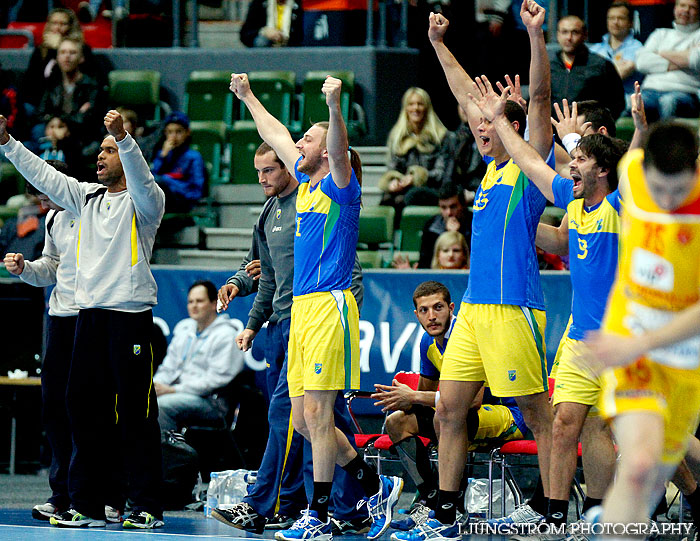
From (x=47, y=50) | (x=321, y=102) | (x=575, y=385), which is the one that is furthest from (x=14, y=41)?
(x=575, y=385)

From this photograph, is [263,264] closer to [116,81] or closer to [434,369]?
[434,369]

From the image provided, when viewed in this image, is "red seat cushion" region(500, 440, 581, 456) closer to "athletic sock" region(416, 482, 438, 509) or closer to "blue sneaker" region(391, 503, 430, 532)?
"athletic sock" region(416, 482, 438, 509)

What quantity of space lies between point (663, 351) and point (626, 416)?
0.28m

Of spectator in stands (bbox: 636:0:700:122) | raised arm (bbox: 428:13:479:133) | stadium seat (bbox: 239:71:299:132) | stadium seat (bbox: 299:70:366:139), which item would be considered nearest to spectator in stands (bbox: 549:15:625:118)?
spectator in stands (bbox: 636:0:700:122)

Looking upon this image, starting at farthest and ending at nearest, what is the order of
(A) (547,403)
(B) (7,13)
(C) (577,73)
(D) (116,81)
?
(B) (7,13), (D) (116,81), (C) (577,73), (A) (547,403)

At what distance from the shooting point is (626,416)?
4500 millimetres

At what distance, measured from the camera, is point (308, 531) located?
6629mm

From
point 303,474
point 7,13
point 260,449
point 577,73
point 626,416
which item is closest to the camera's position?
point 626,416

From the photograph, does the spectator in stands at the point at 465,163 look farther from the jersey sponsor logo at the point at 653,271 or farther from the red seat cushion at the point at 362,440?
the jersey sponsor logo at the point at 653,271

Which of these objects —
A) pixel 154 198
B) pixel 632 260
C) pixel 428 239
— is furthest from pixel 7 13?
pixel 632 260

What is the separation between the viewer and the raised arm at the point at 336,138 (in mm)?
6449

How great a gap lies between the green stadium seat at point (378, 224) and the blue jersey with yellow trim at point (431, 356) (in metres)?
3.71

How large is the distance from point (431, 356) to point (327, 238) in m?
1.29

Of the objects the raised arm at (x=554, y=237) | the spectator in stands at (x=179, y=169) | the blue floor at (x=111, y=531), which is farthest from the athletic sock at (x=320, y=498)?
the spectator in stands at (x=179, y=169)
